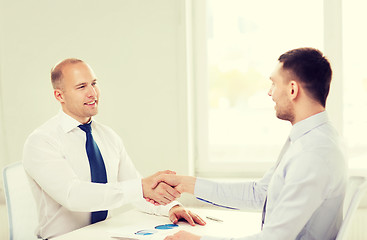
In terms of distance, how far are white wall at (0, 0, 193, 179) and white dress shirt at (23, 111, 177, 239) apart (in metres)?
1.18

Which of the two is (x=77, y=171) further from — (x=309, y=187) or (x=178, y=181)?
(x=309, y=187)

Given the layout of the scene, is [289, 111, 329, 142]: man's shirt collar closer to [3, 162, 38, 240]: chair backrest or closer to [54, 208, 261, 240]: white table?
[54, 208, 261, 240]: white table

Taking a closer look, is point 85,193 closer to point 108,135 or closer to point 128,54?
point 108,135

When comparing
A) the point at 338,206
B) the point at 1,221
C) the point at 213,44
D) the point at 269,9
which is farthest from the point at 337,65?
the point at 1,221

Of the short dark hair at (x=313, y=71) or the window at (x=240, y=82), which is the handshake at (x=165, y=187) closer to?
the short dark hair at (x=313, y=71)

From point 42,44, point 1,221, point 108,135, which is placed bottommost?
point 1,221

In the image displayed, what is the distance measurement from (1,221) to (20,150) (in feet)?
1.94

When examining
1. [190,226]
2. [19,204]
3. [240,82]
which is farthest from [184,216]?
[240,82]

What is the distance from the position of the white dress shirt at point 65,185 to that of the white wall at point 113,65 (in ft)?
3.86

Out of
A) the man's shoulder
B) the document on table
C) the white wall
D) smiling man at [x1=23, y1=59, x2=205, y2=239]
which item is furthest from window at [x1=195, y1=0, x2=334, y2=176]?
the man's shoulder

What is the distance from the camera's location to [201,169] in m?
3.63

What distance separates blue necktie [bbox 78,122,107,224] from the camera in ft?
7.36

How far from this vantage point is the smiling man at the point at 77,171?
6.79 ft

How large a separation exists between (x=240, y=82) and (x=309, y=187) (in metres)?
2.28
